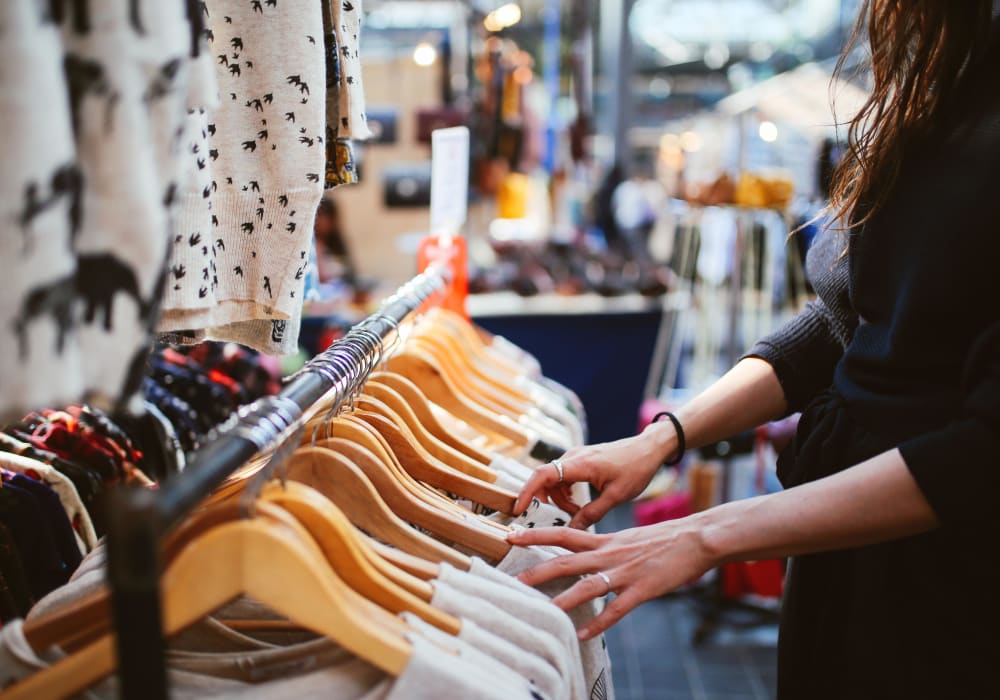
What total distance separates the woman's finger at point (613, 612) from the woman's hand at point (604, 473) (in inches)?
9.1

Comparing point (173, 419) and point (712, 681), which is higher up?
point (173, 419)

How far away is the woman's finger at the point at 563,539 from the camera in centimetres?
95

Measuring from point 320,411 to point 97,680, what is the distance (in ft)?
1.50

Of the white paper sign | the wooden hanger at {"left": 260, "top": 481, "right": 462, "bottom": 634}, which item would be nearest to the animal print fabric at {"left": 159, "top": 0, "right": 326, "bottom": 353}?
the wooden hanger at {"left": 260, "top": 481, "right": 462, "bottom": 634}

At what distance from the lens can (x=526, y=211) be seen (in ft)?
23.6

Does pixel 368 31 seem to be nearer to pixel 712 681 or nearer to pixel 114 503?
pixel 712 681

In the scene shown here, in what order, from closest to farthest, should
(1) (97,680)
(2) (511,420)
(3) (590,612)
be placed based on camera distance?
(1) (97,680) → (3) (590,612) → (2) (511,420)

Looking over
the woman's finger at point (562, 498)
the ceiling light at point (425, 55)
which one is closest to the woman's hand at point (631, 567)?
the woman's finger at point (562, 498)

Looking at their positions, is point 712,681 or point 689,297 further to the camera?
point 689,297

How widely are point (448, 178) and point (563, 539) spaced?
114cm

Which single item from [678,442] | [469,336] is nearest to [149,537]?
[678,442]

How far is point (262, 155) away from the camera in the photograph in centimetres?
100

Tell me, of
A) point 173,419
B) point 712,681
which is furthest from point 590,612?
point 712,681

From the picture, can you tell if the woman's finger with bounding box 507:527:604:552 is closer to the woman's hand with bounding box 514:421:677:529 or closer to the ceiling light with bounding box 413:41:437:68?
the woman's hand with bounding box 514:421:677:529
